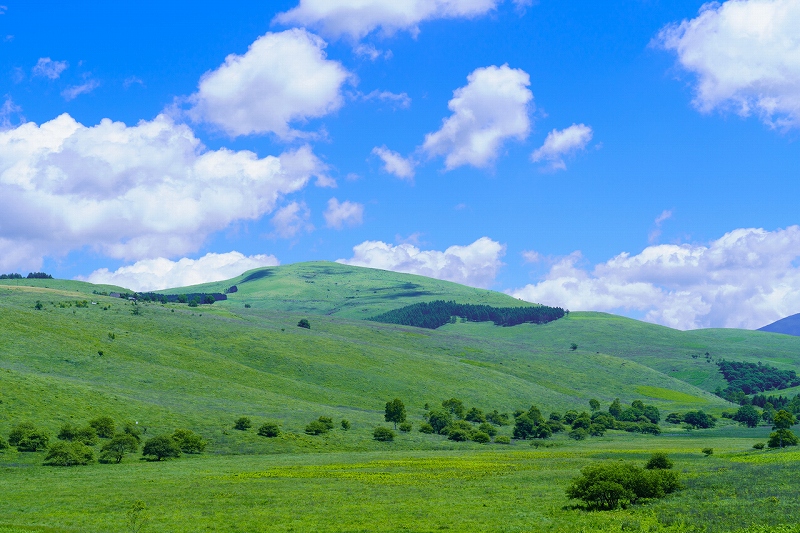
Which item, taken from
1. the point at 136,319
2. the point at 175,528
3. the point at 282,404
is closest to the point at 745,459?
the point at 175,528

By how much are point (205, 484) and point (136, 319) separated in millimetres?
114238

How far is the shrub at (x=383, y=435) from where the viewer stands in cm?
10125

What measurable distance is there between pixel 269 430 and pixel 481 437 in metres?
34.3

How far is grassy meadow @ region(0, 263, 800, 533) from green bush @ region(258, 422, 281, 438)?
1241 millimetres

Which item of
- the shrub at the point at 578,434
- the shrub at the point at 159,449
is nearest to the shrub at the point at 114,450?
the shrub at the point at 159,449

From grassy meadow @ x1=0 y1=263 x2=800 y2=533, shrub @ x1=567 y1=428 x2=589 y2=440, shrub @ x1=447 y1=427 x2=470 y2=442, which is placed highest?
grassy meadow @ x1=0 y1=263 x2=800 y2=533

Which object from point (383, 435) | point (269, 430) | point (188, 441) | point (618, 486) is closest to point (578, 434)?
point (383, 435)

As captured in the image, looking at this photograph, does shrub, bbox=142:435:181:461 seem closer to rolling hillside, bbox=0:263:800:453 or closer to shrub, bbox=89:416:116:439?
shrub, bbox=89:416:116:439

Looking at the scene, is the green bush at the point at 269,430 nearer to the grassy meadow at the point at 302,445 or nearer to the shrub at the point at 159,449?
the grassy meadow at the point at 302,445

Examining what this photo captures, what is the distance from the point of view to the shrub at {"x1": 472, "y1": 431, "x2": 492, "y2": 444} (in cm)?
10881

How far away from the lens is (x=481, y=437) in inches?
Result: 4301

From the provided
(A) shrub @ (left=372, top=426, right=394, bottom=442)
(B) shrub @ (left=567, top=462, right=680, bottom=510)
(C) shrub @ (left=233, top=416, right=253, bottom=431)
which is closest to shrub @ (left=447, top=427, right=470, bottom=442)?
(A) shrub @ (left=372, top=426, right=394, bottom=442)

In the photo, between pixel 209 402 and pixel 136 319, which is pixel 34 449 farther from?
pixel 136 319

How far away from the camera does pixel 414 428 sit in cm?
11512
